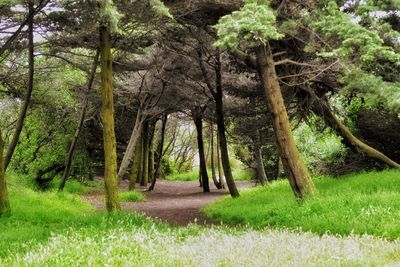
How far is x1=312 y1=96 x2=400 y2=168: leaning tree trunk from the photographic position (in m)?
14.6

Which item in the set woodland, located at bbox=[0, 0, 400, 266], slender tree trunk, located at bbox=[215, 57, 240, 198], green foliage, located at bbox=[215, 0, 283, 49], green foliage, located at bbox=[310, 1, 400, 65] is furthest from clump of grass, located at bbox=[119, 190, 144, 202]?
green foliage, located at bbox=[215, 0, 283, 49]

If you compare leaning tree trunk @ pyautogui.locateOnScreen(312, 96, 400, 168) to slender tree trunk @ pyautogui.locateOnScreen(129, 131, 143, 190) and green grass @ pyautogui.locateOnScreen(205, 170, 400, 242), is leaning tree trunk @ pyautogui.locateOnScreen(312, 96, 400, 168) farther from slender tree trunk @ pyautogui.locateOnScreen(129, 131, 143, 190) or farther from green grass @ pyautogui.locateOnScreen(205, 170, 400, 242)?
slender tree trunk @ pyautogui.locateOnScreen(129, 131, 143, 190)

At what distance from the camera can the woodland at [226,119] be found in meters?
5.96

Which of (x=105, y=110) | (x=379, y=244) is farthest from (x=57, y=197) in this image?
(x=379, y=244)

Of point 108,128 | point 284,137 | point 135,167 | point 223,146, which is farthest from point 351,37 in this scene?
point 135,167

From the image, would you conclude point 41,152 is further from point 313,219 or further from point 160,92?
point 313,219

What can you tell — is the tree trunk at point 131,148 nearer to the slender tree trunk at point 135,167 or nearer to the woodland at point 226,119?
the woodland at point 226,119

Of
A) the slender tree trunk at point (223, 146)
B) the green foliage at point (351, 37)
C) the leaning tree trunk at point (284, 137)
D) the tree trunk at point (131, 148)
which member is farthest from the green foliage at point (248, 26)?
the tree trunk at point (131, 148)

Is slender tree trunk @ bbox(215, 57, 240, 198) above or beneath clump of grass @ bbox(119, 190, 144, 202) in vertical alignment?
above

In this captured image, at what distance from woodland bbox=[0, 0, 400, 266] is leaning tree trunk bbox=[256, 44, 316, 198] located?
0.04 m

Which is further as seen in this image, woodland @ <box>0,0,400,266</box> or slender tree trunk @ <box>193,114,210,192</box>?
slender tree trunk @ <box>193,114,210,192</box>

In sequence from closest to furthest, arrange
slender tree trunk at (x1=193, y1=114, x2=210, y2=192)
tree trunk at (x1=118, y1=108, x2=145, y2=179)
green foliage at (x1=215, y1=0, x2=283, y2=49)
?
1. green foliage at (x1=215, y1=0, x2=283, y2=49)
2. tree trunk at (x1=118, y1=108, x2=145, y2=179)
3. slender tree trunk at (x1=193, y1=114, x2=210, y2=192)

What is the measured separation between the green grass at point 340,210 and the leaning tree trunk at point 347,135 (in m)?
0.86

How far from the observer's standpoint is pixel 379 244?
5.60 metres
